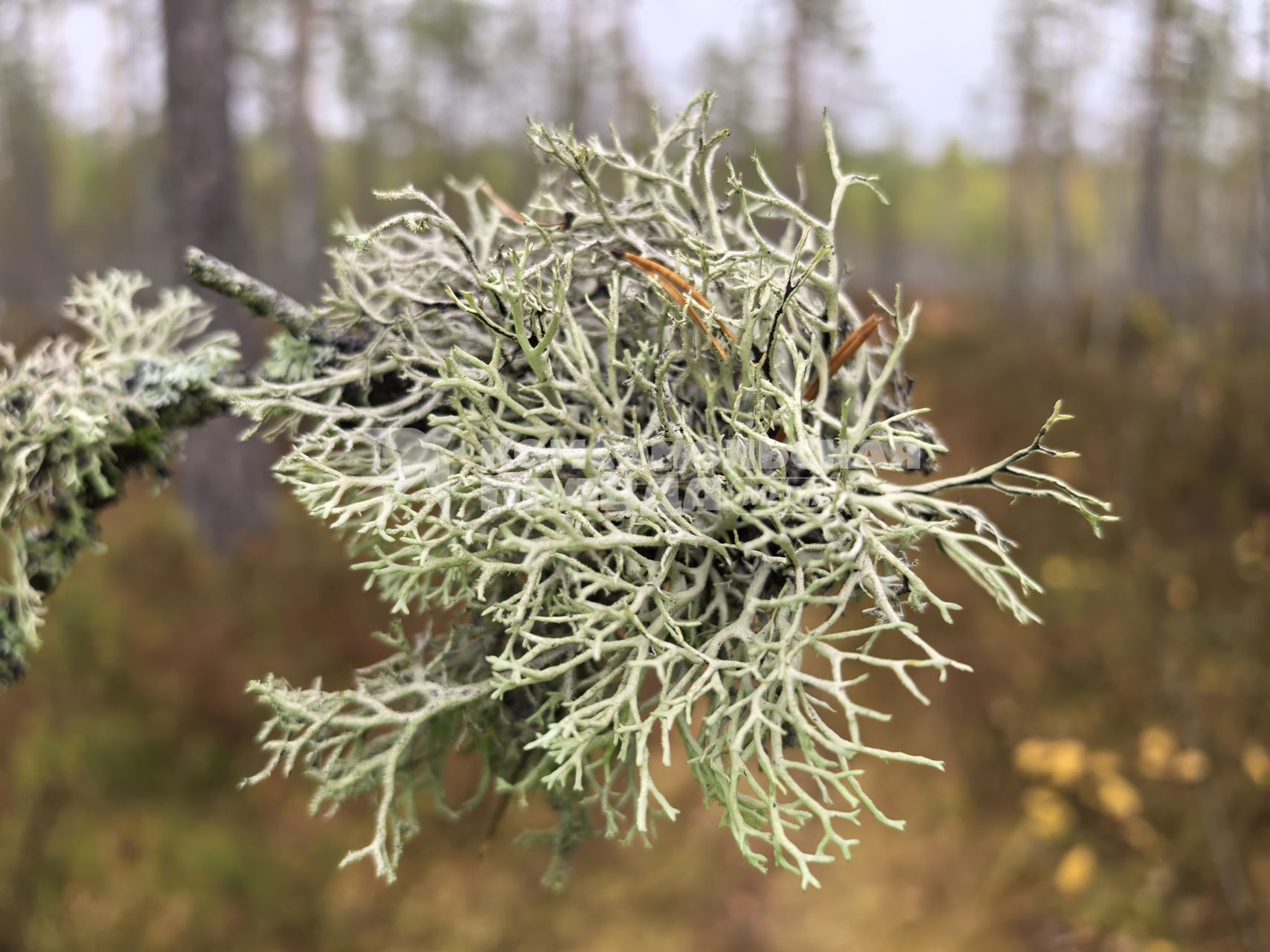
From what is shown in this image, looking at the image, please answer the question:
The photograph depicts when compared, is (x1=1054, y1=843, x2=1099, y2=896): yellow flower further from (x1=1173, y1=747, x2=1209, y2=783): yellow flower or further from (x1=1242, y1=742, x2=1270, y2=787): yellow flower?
(x1=1242, y1=742, x2=1270, y2=787): yellow flower

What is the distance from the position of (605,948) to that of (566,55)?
12216mm

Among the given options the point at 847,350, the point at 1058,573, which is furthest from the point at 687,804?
the point at 847,350

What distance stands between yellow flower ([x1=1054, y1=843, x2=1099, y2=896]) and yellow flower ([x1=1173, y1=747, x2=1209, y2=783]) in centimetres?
52

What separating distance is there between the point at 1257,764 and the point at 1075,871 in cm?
92

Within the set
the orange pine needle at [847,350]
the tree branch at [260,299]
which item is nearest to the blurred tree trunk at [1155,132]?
the orange pine needle at [847,350]

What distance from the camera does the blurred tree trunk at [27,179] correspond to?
12883 mm

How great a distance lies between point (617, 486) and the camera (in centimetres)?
100

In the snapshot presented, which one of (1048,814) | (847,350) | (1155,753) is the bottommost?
(1048,814)

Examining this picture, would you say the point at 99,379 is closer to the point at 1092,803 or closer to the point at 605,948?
the point at 605,948

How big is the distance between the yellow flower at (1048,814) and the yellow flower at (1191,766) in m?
0.48

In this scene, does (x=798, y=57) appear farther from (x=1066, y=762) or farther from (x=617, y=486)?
(x=617, y=486)

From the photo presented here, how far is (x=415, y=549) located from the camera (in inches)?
37.7

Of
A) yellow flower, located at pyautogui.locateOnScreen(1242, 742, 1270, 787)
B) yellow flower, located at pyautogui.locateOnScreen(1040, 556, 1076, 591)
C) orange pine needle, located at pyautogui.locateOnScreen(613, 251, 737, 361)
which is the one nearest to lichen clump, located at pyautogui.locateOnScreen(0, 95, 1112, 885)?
orange pine needle, located at pyautogui.locateOnScreen(613, 251, 737, 361)

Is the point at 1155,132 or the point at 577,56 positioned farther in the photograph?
the point at 577,56
